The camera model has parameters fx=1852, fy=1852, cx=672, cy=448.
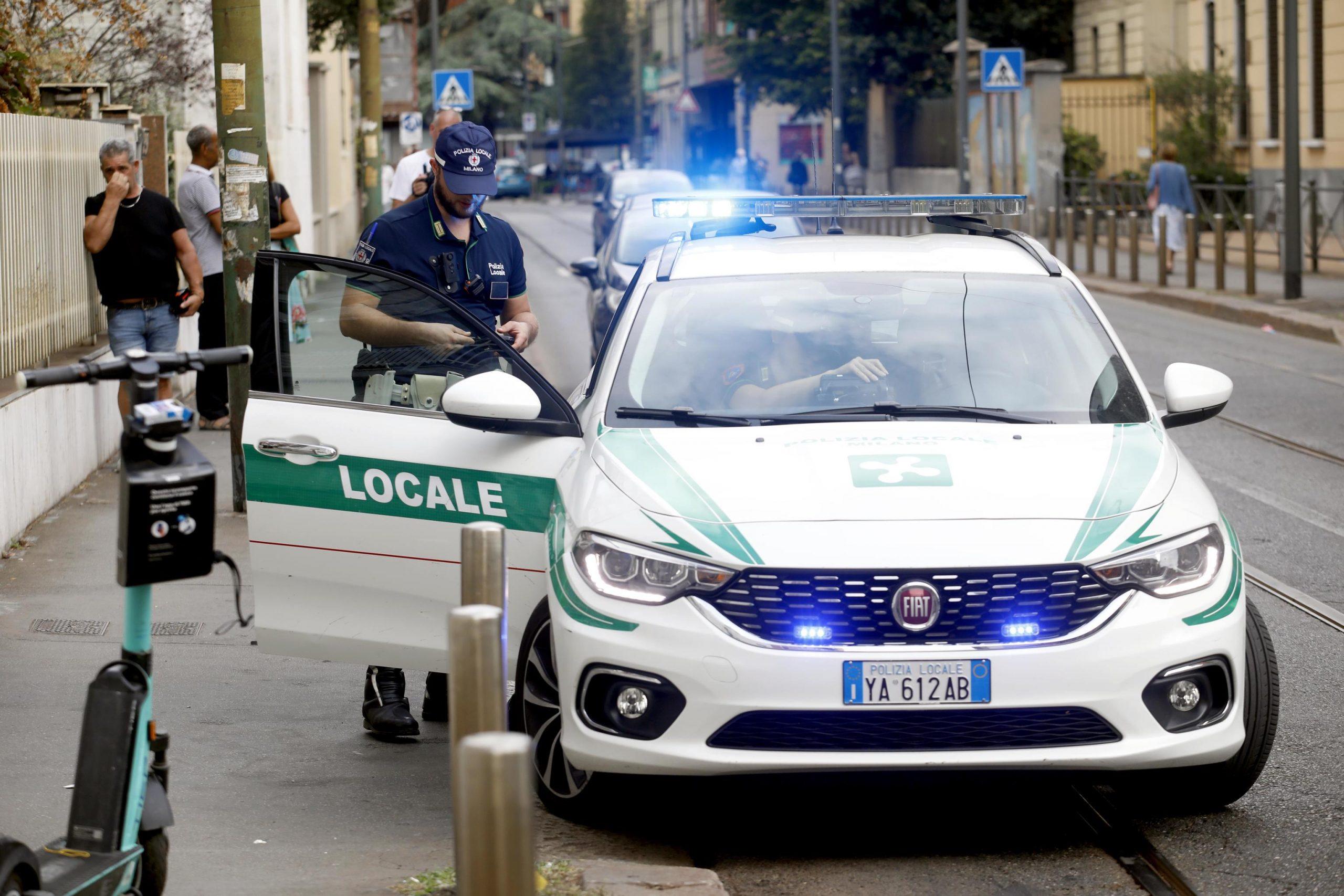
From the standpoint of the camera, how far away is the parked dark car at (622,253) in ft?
49.0

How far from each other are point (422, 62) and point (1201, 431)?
261 feet

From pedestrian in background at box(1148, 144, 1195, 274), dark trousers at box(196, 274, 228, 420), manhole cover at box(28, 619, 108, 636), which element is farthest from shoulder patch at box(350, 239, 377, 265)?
pedestrian in background at box(1148, 144, 1195, 274)

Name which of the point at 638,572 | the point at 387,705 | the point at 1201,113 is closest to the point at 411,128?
the point at 1201,113

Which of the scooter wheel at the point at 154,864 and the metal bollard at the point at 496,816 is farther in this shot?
the scooter wheel at the point at 154,864

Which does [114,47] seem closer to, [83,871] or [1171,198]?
[1171,198]

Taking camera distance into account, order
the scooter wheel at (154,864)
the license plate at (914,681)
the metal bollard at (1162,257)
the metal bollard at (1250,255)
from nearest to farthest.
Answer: the scooter wheel at (154,864), the license plate at (914,681), the metal bollard at (1250,255), the metal bollard at (1162,257)

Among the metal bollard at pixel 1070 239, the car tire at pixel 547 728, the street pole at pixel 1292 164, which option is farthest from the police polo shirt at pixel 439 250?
the metal bollard at pixel 1070 239

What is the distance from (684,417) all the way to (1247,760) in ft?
5.83

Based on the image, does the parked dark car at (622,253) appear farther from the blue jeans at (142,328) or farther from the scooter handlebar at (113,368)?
the scooter handlebar at (113,368)

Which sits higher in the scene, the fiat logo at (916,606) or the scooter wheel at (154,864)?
the fiat logo at (916,606)

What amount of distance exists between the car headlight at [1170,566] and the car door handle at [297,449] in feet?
7.23

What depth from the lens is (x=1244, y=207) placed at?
27062 millimetres

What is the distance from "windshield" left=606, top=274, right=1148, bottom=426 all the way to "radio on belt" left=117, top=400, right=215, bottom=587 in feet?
6.02

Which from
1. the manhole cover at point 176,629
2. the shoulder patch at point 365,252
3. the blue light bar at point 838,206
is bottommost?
the manhole cover at point 176,629
